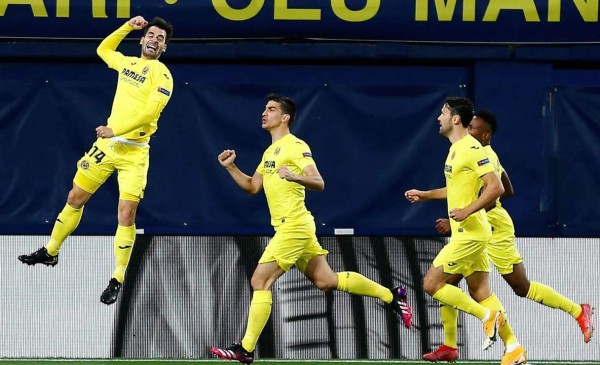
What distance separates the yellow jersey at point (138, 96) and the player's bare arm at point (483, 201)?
2.50 m

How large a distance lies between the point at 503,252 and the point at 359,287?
1222 mm

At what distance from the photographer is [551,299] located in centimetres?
1142

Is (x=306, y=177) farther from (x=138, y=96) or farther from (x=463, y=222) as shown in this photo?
(x=138, y=96)

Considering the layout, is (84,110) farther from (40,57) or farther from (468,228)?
(468,228)

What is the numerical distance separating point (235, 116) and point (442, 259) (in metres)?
3.66

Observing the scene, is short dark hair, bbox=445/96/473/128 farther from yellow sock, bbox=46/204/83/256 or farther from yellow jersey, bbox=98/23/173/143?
yellow sock, bbox=46/204/83/256

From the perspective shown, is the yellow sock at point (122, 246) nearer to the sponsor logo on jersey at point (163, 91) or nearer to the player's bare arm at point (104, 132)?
the player's bare arm at point (104, 132)

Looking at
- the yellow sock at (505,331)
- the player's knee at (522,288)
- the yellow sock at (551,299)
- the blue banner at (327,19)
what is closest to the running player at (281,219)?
the yellow sock at (505,331)

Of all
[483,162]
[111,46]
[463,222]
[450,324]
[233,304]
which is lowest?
[233,304]

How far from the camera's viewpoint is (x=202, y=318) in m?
12.4

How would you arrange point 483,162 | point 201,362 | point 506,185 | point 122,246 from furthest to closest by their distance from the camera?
1. point 201,362
2. point 506,185
3. point 122,246
4. point 483,162

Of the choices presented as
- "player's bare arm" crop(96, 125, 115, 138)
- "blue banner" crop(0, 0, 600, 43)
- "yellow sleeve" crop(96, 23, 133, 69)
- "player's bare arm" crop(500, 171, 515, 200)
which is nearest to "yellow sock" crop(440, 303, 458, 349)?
"player's bare arm" crop(500, 171, 515, 200)

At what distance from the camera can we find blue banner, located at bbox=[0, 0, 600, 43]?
13.5 meters

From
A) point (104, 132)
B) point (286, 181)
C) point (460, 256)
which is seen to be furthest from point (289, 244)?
point (104, 132)
